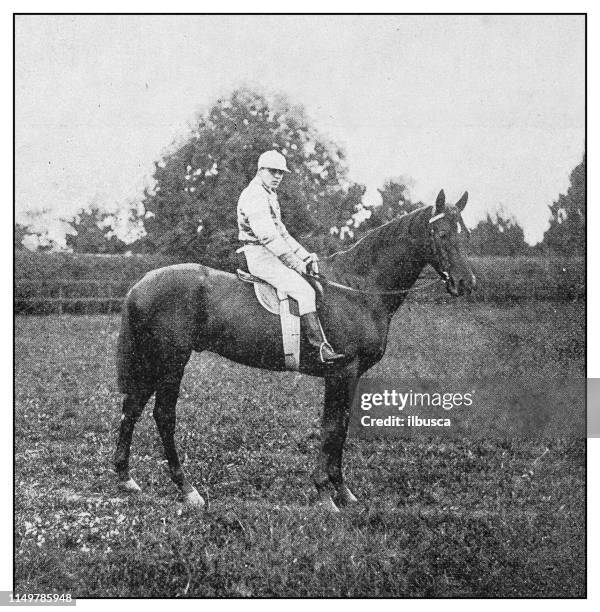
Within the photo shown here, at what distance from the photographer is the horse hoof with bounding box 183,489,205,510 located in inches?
202

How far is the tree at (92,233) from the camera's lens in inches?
222

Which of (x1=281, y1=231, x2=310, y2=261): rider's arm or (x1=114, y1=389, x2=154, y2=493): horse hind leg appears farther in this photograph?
(x1=114, y1=389, x2=154, y2=493): horse hind leg

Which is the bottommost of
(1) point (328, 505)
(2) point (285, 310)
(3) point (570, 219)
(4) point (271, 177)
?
(1) point (328, 505)

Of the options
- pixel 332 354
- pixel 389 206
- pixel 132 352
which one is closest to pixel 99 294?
pixel 132 352

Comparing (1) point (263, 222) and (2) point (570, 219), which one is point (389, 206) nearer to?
(1) point (263, 222)

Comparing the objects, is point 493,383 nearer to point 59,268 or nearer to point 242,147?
point 242,147

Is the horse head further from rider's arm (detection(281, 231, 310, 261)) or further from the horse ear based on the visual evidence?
rider's arm (detection(281, 231, 310, 261))

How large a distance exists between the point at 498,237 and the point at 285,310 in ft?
6.58

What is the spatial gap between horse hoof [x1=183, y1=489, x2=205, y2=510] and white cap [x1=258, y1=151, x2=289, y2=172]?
2710 mm

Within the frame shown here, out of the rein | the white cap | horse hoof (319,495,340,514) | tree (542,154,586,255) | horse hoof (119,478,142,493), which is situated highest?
the white cap

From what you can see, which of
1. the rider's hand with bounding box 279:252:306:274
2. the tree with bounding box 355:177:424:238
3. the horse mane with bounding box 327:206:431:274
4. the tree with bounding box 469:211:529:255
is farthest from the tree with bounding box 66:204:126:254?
the tree with bounding box 469:211:529:255

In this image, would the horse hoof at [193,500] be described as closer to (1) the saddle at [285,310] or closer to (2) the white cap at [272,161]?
(1) the saddle at [285,310]

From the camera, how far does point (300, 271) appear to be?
514 cm

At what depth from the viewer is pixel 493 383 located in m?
5.60
